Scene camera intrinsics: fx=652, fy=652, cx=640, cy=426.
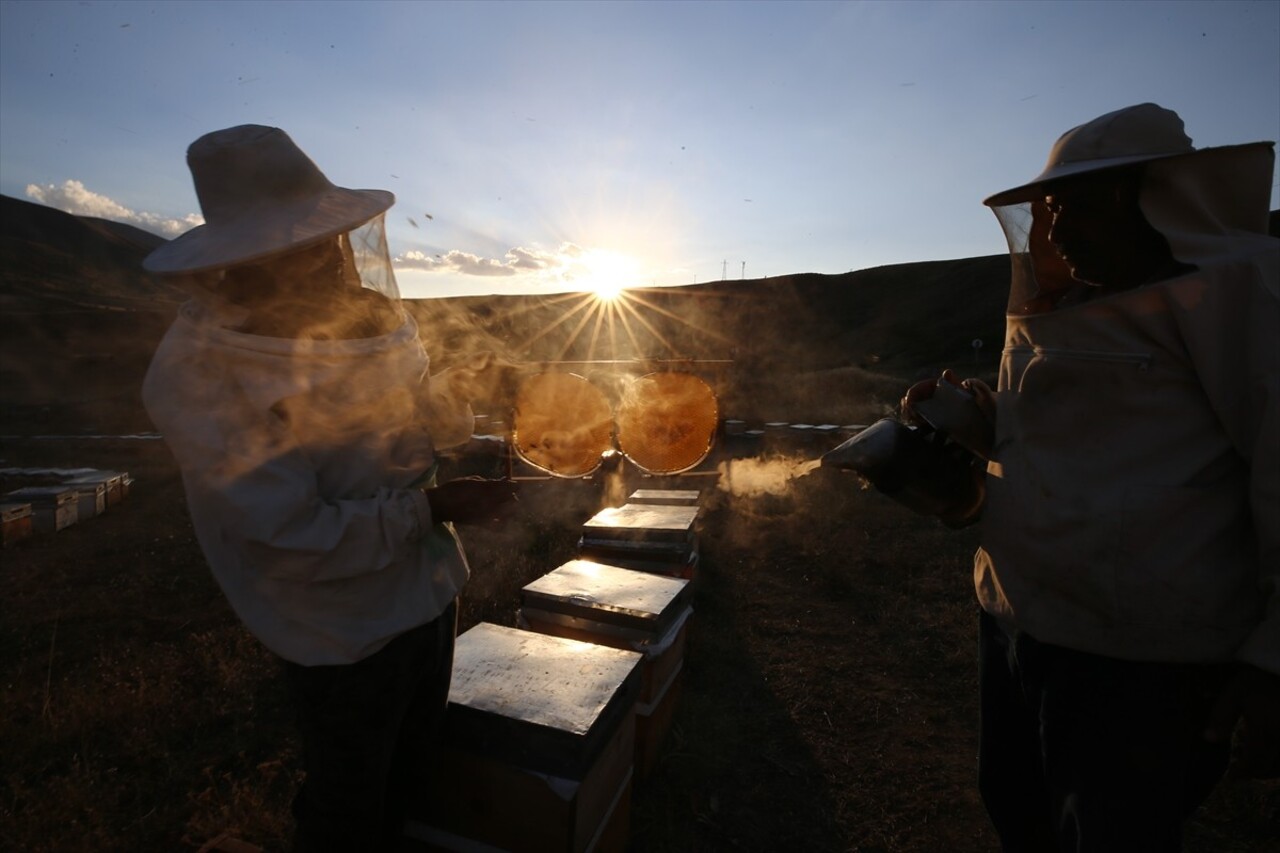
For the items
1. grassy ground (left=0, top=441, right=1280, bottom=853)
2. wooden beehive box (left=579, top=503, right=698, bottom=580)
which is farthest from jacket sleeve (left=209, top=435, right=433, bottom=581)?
wooden beehive box (left=579, top=503, right=698, bottom=580)

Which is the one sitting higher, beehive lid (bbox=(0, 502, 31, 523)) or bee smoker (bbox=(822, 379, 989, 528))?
bee smoker (bbox=(822, 379, 989, 528))

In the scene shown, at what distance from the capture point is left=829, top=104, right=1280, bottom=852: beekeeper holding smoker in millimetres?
1306

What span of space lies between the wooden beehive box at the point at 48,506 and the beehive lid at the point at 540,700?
6.96 metres

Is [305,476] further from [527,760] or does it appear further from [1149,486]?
[1149,486]

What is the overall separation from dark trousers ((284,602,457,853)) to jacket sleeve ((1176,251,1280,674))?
180cm

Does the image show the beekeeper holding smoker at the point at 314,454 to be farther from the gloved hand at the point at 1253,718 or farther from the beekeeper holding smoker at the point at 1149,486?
the gloved hand at the point at 1253,718

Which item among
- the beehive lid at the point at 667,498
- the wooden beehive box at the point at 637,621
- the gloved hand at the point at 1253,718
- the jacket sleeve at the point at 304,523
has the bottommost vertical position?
the wooden beehive box at the point at 637,621

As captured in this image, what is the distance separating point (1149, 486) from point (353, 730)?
73.4 inches

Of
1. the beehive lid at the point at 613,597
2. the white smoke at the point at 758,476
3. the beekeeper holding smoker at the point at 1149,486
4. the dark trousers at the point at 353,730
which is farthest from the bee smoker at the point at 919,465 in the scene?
the white smoke at the point at 758,476

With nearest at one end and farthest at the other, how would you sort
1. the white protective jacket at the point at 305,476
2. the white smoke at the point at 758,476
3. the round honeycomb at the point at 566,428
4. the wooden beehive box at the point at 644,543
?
the white protective jacket at the point at 305,476 → the round honeycomb at the point at 566,428 → the wooden beehive box at the point at 644,543 → the white smoke at the point at 758,476

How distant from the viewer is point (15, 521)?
6.50 m

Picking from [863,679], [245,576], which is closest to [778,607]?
[863,679]

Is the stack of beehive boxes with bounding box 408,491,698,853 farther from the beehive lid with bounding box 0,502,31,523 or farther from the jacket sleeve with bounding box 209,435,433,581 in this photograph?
the beehive lid with bounding box 0,502,31,523

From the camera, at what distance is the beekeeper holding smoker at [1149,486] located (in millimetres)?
1306
